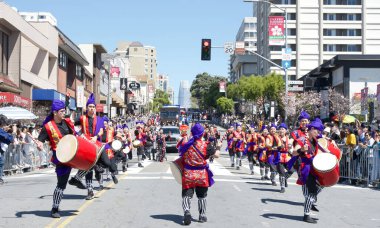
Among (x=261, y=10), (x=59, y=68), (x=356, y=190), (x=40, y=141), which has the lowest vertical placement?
(x=356, y=190)

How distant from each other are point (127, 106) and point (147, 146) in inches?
3861

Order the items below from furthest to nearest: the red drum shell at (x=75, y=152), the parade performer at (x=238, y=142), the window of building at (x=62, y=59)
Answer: the window of building at (x=62, y=59)
the parade performer at (x=238, y=142)
the red drum shell at (x=75, y=152)

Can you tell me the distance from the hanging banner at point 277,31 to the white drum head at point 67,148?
25341 millimetres

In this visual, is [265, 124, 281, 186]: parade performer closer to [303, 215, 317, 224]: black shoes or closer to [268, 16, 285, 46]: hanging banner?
[303, 215, 317, 224]: black shoes

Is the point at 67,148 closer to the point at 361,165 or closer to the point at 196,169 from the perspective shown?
the point at 196,169

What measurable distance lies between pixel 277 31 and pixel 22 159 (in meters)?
18.5

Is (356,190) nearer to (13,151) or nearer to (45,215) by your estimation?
(45,215)

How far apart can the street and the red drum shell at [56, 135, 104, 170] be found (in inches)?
37.6

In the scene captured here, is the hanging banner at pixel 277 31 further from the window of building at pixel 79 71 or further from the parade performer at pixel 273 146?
A: the window of building at pixel 79 71

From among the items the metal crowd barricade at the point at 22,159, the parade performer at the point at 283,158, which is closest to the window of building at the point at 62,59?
the metal crowd barricade at the point at 22,159

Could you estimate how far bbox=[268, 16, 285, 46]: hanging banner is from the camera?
33688mm

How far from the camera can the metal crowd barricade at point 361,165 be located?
54.9 feet

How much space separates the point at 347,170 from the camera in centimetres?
1881

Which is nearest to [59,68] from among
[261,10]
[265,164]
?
[265,164]
